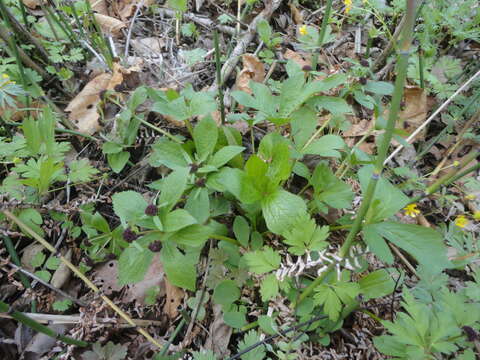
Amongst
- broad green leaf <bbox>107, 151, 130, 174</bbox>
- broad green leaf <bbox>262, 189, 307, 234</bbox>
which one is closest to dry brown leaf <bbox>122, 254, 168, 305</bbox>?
broad green leaf <bbox>107, 151, 130, 174</bbox>

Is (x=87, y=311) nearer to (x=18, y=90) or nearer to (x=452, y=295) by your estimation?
(x=18, y=90)

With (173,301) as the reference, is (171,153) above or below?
above

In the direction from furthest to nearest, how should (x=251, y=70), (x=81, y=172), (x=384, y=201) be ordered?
1. (x=251, y=70)
2. (x=81, y=172)
3. (x=384, y=201)

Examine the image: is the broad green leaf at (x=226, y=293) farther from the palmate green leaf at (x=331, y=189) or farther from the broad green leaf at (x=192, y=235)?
the palmate green leaf at (x=331, y=189)

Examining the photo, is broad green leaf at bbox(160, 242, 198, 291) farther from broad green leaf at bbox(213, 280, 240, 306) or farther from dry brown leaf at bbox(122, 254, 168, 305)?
dry brown leaf at bbox(122, 254, 168, 305)

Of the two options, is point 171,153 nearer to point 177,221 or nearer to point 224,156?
point 224,156

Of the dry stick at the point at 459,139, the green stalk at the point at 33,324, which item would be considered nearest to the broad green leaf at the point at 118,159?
the green stalk at the point at 33,324

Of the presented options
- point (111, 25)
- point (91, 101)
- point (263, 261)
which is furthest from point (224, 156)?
point (111, 25)
